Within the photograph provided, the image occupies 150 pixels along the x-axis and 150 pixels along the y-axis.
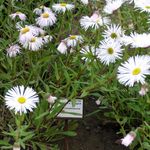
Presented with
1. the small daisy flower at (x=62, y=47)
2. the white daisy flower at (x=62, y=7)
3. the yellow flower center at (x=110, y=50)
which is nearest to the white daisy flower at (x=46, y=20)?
the white daisy flower at (x=62, y=7)

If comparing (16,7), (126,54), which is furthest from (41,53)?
(126,54)

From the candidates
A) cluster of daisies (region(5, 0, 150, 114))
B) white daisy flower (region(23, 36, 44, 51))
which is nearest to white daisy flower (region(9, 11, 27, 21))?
cluster of daisies (region(5, 0, 150, 114))

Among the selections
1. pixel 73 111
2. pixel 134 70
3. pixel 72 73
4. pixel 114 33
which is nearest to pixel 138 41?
pixel 134 70

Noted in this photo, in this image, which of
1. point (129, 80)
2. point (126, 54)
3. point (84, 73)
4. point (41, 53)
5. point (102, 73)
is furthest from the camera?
point (41, 53)

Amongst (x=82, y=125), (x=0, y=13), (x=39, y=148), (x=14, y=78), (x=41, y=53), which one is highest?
(x=0, y=13)

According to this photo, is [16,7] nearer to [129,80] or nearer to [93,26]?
[93,26]

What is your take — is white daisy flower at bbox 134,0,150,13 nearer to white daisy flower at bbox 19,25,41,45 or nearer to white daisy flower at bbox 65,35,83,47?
white daisy flower at bbox 65,35,83,47
